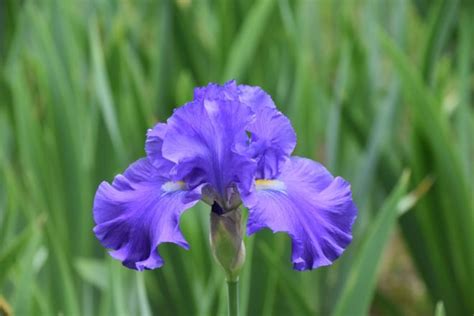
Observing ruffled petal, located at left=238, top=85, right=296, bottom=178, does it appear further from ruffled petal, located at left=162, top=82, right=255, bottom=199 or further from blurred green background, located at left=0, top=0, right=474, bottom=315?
blurred green background, located at left=0, top=0, right=474, bottom=315

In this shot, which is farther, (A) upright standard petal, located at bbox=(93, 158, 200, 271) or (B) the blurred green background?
(B) the blurred green background

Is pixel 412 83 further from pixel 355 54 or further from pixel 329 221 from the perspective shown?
pixel 329 221

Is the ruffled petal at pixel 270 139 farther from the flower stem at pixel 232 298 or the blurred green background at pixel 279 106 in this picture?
the blurred green background at pixel 279 106

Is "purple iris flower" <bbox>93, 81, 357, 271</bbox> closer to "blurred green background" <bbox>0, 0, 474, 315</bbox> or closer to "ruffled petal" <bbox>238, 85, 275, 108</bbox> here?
"ruffled petal" <bbox>238, 85, 275, 108</bbox>

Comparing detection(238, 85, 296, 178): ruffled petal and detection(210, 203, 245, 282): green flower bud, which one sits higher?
detection(238, 85, 296, 178): ruffled petal

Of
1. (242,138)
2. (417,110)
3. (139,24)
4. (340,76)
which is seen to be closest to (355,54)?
(340,76)

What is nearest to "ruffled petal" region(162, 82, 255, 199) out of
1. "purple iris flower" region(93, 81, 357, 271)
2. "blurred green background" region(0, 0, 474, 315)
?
"purple iris flower" region(93, 81, 357, 271)

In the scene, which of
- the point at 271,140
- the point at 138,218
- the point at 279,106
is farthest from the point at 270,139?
the point at 279,106

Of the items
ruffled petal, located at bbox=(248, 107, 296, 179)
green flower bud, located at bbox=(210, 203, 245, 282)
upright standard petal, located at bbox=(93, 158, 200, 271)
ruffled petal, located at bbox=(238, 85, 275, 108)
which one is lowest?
green flower bud, located at bbox=(210, 203, 245, 282)
